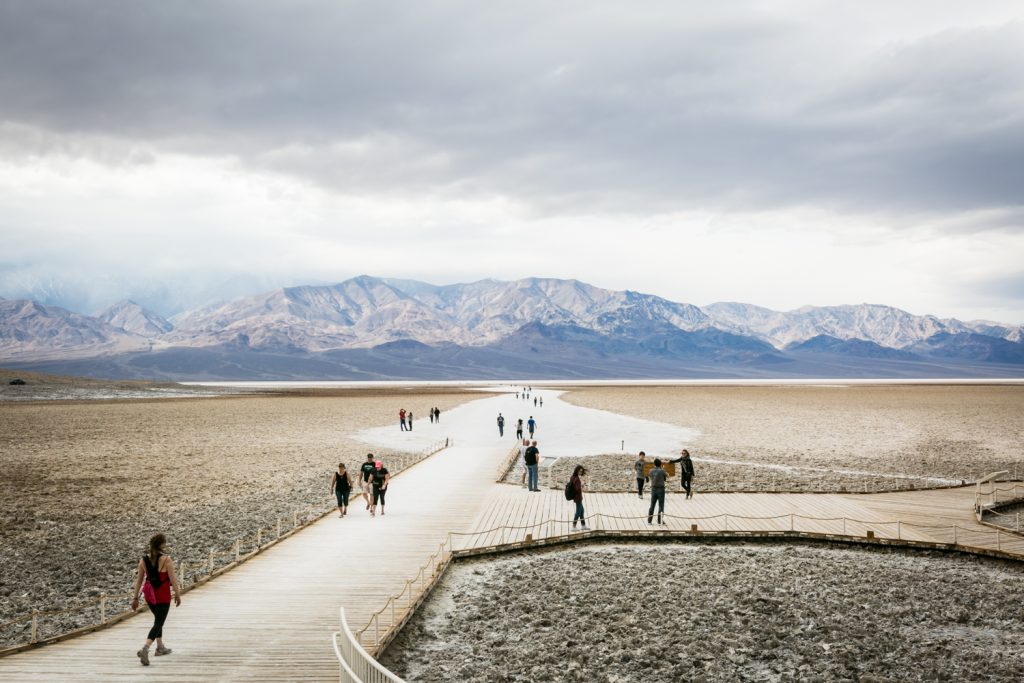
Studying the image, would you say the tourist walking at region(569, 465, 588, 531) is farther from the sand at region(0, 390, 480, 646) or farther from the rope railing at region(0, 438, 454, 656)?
the sand at region(0, 390, 480, 646)

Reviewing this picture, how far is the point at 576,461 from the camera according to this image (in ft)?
117

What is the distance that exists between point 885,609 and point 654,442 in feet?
99.7

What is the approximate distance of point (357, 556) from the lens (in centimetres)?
1644

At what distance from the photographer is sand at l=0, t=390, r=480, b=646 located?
58.1 ft

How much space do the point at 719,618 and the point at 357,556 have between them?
313 inches

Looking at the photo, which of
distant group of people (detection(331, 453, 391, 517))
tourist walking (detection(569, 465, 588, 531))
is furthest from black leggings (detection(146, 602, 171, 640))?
tourist walking (detection(569, 465, 588, 531))

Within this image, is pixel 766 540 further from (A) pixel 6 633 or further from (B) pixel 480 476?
(A) pixel 6 633

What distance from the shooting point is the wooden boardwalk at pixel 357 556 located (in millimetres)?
10648

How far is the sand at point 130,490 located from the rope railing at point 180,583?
0.22 meters

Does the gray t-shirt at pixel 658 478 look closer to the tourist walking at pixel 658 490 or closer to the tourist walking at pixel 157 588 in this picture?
the tourist walking at pixel 658 490

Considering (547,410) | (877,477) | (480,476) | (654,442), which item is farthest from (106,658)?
(547,410)

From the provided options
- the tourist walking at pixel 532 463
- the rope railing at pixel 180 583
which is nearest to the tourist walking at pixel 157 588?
the rope railing at pixel 180 583

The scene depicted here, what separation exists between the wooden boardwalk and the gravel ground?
134 centimetres

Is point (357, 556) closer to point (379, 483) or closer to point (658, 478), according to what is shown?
point (379, 483)
